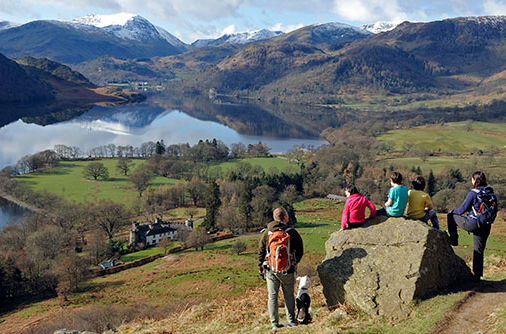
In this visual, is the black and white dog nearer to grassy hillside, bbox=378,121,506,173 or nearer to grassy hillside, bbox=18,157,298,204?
grassy hillside, bbox=18,157,298,204

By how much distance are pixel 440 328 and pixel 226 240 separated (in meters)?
50.1

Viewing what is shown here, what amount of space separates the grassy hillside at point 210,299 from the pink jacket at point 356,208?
2549mm

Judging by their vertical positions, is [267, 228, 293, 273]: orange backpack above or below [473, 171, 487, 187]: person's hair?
below

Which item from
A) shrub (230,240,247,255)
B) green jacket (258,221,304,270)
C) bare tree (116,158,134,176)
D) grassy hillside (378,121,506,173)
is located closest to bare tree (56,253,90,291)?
shrub (230,240,247,255)

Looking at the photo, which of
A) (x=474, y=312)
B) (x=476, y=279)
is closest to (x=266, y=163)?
(x=476, y=279)

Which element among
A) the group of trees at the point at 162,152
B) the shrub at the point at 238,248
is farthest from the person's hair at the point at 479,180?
the group of trees at the point at 162,152

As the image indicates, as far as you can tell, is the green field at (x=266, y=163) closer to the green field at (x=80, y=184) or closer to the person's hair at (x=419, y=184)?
the green field at (x=80, y=184)

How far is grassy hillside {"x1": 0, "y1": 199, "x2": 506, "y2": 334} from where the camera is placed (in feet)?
28.0

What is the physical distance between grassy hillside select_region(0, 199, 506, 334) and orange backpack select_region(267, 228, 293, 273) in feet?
4.98

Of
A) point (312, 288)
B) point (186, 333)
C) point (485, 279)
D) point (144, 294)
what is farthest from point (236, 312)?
point (144, 294)

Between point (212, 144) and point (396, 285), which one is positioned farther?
point (212, 144)

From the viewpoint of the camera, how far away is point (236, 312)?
10.8 meters

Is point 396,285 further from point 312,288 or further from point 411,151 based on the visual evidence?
point 411,151

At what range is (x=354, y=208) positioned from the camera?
10414 mm
